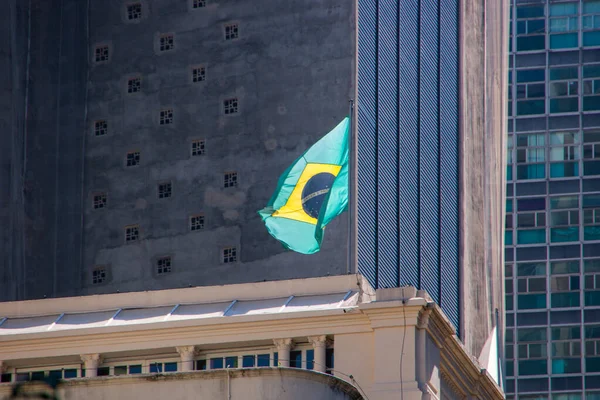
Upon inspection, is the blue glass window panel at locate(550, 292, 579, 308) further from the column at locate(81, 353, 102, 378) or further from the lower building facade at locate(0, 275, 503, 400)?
the column at locate(81, 353, 102, 378)

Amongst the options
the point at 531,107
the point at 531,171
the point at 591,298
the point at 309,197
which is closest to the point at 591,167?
the point at 531,171

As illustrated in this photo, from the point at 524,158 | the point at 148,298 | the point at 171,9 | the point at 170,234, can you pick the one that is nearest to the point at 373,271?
the point at 170,234

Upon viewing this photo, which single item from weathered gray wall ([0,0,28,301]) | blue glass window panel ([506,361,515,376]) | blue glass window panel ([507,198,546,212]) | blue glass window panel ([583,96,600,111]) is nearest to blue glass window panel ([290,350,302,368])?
weathered gray wall ([0,0,28,301])

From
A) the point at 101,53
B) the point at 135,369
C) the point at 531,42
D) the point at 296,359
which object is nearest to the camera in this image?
the point at 296,359

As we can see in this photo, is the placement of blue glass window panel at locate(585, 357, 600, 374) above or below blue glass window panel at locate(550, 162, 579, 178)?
below

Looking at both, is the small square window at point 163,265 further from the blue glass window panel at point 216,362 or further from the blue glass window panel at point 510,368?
the blue glass window panel at point 510,368

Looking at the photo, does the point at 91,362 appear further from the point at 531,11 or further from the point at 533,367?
→ the point at 531,11

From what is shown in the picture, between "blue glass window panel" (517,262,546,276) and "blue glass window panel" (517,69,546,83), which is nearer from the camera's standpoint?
"blue glass window panel" (517,262,546,276)
